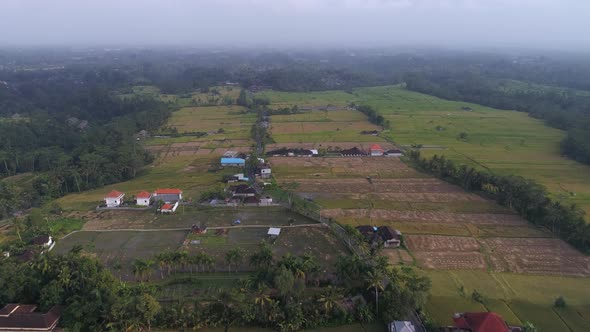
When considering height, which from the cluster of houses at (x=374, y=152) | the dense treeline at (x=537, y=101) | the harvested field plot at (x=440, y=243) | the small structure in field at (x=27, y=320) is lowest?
the harvested field plot at (x=440, y=243)

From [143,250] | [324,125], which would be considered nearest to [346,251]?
[143,250]

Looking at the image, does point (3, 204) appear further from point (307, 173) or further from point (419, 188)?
point (419, 188)

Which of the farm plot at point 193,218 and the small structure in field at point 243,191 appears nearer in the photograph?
the farm plot at point 193,218

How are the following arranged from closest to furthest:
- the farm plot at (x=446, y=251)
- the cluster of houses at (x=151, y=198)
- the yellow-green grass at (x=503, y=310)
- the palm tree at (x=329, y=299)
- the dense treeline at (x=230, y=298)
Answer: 1. the dense treeline at (x=230, y=298)
2. the palm tree at (x=329, y=299)
3. the yellow-green grass at (x=503, y=310)
4. the farm plot at (x=446, y=251)
5. the cluster of houses at (x=151, y=198)

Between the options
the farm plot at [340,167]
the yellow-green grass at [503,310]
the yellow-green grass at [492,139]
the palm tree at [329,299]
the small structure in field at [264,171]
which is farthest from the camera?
the farm plot at [340,167]

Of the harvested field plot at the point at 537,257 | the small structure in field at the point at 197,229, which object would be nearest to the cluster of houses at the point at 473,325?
the harvested field plot at the point at 537,257

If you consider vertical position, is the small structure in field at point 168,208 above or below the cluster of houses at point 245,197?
below

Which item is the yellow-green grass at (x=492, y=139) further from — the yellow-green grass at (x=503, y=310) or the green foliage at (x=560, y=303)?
the yellow-green grass at (x=503, y=310)
